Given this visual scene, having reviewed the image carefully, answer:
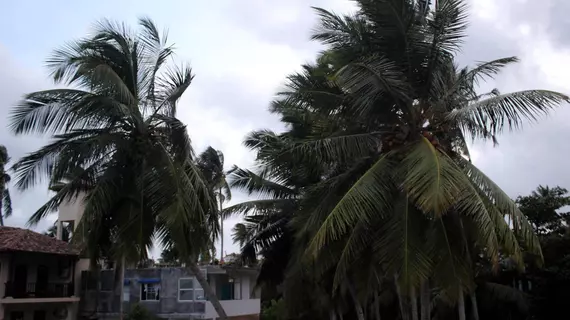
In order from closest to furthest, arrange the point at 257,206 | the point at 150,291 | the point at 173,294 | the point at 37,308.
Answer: the point at 257,206
the point at 173,294
the point at 37,308
the point at 150,291

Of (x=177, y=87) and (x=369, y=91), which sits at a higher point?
(x=177, y=87)

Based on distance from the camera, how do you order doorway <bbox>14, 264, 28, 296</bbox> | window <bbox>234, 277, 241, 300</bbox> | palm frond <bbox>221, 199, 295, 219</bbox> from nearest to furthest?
palm frond <bbox>221, 199, 295, 219</bbox> < doorway <bbox>14, 264, 28, 296</bbox> < window <bbox>234, 277, 241, 300</bbox>

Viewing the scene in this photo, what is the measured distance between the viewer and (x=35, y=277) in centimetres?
3278

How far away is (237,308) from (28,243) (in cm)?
1162

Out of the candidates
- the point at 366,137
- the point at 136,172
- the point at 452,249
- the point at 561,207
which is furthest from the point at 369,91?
the point at 561,207

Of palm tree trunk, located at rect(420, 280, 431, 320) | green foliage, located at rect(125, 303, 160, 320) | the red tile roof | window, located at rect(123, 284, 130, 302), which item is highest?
the red tile roof

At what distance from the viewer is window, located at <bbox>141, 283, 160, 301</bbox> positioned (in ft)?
107

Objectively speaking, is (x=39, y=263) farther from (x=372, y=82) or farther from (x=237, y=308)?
(x=372, y=82)

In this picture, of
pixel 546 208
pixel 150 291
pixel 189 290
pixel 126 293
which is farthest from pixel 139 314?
pixel 546 208

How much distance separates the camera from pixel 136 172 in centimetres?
1590

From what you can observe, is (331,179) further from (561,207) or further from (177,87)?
(561,207)

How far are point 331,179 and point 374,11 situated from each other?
13.1 feet

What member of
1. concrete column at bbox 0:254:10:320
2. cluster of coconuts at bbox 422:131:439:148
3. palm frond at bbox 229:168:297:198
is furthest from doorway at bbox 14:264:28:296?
cluster of coconuts at bbox 422:131:439:148

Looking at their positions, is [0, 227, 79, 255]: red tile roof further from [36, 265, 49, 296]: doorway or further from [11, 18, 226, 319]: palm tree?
[11, 18, 226, 319]: palm tree
